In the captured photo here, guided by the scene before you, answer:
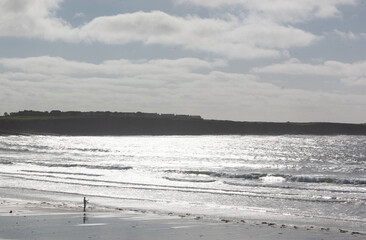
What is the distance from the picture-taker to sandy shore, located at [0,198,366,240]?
61.7 feet

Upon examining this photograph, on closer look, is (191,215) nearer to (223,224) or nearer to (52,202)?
(223,224)

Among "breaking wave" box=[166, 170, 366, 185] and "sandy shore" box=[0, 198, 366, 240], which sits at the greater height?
"sandy shore" box=[0, 198, 366, 240]

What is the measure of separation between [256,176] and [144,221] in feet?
92.5

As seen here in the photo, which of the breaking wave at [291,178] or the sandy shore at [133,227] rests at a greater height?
the sandy shore at [133,227]

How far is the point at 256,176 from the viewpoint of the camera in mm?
49500

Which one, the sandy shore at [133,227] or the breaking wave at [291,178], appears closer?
the sandy shore at [133,227]

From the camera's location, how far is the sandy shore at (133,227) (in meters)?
18.8

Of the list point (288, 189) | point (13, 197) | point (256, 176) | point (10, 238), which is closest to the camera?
point (10, 238)

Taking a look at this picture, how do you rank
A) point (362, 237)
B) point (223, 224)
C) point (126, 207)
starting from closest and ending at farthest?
point (362, 237), point (223, 224), point (126, 207)

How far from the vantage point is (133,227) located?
20703 millimetres

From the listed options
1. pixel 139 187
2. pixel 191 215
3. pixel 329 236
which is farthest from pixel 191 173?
pixel 329 236

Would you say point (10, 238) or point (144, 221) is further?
point (144, 221)

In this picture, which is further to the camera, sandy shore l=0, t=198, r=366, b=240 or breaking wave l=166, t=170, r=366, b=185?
breaking wave l=166, t=170, r=366, b=185

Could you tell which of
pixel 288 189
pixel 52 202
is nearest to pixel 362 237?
pixel 52 202
